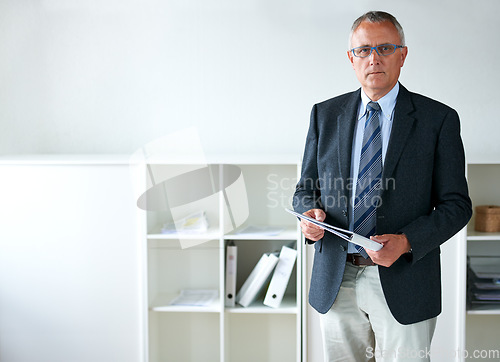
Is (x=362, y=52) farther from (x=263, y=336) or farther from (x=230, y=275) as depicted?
(x=263, y=336)

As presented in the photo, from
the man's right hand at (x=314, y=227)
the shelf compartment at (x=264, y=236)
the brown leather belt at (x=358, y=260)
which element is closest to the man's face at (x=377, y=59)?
the man's right hand at (x=314, y=227)

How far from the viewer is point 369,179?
1.79m

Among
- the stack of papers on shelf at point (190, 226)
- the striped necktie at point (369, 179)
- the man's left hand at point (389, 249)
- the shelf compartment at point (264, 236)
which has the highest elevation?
the striped necktie at point (369, 179)

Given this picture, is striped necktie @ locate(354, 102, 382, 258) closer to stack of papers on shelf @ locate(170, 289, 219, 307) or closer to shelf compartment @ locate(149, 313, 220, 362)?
stack of papers on shelf @ locate(170, 289, 219, 307)

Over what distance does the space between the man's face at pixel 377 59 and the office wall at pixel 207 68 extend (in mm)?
1452

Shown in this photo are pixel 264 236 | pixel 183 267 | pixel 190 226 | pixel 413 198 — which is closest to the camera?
pixel 413 198

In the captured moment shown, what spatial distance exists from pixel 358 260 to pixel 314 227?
17 centimetres

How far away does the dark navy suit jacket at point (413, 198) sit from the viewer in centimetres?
172

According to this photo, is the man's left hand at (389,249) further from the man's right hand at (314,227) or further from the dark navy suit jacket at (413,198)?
the man's right hand at (314,227)

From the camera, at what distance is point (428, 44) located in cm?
318

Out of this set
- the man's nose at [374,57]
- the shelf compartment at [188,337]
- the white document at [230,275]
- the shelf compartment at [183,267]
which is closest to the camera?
the man's nose at [374,57]

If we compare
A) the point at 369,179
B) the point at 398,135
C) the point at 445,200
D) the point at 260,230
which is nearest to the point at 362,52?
the point at 398,135

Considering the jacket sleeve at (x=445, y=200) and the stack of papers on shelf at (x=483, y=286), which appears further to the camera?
the stack of papers on shelf at (x=483, y=286)

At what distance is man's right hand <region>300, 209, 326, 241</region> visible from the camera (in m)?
1.80
